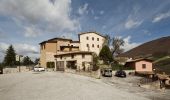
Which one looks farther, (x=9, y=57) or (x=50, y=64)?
(x=9, y=57)

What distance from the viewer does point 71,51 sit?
215 feet

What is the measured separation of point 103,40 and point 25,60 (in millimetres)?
51081

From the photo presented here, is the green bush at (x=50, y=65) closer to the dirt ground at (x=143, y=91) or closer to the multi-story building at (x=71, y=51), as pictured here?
the multi-story building at (x=71, y=51)

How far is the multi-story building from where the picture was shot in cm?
6075

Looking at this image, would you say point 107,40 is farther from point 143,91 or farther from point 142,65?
point 143,91

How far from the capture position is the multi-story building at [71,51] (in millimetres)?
60750

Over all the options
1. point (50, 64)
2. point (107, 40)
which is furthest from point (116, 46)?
point (50, 64)

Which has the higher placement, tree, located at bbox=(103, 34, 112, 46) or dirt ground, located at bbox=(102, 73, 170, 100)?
tree, located at bbox=(103, 34, 112, 46)

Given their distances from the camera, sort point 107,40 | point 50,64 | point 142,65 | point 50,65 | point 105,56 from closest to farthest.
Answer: point 142,65 < point 50,65 < point 50,64 < point 105,56 < point 107,40

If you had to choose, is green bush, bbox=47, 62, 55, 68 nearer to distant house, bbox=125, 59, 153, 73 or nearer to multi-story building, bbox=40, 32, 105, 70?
multi-story building, bbox=40, 32, 105, 70

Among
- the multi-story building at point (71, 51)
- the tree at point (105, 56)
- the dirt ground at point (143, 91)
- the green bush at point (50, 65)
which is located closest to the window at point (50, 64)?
the green bush at point (50, 65)

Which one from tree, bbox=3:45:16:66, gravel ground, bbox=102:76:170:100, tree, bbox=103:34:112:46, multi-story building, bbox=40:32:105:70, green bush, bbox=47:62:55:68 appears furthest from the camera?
tree, bbox=3:45:16:66

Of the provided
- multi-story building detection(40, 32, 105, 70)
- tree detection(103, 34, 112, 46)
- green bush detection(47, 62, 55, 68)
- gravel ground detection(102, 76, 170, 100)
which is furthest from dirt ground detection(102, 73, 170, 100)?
tree detection(103, 34, 112, 46)

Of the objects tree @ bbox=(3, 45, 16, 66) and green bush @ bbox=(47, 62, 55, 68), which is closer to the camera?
green bush @ bbox=(47, 62, 55, 68)
